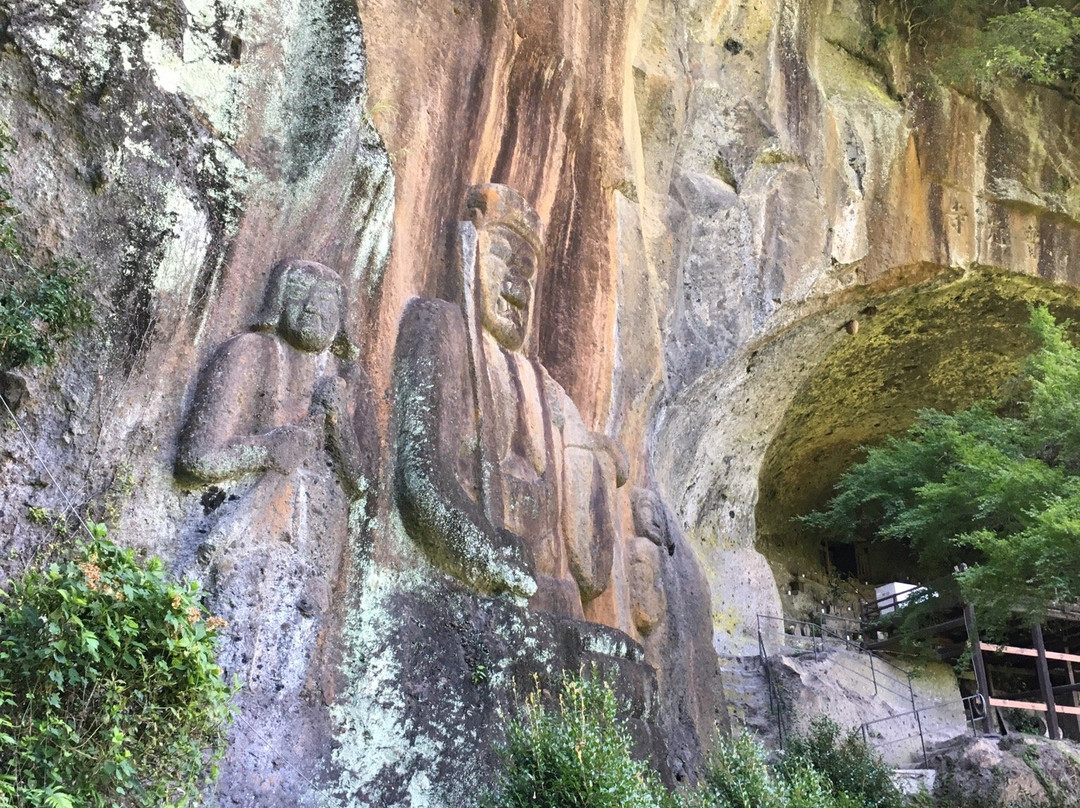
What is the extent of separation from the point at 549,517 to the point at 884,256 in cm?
743

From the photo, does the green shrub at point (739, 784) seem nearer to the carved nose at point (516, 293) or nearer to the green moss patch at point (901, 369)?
the carved nose at point (516, 293)

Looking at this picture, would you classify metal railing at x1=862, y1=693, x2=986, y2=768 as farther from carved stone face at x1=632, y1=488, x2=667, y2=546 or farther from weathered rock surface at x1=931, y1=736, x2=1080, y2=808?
carved stone face at x1=632, y1=488, x2=667, y2=546

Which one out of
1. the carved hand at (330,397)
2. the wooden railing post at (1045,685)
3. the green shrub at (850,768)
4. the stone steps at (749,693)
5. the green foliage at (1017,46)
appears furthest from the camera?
the wooden railing post at (1045,685)

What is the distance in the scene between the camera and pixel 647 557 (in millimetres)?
7973

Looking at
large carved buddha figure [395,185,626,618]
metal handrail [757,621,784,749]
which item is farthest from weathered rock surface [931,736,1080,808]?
large carved buddha figure [395,185,626,618]

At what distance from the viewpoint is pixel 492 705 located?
5.26m

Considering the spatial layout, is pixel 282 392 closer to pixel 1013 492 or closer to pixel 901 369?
pixel 1013 492

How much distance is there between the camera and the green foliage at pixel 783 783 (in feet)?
18.4

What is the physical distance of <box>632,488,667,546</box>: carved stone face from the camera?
27.0ft

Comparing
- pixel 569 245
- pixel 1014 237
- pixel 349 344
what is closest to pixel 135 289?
pixel 349 344

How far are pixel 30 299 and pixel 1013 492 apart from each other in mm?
8084

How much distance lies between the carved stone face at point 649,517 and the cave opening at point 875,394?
5738mm

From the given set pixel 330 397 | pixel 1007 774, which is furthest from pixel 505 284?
pixel 1007 774

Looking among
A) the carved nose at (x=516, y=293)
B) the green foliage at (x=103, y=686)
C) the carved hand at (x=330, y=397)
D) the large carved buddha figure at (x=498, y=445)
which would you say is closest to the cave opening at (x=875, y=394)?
the large carved buddha figure at (x=498, y=445)
